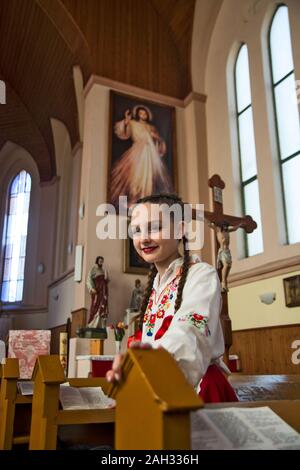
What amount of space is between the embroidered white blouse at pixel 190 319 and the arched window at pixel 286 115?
6184mm

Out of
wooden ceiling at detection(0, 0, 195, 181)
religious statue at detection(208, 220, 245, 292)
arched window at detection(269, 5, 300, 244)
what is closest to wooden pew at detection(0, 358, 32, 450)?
religious statue at detection(208, 220, 245, 292)

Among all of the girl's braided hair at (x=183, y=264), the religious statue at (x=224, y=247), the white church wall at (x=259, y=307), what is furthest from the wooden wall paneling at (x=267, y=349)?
the girl's braided hair at (x=183, y=264)

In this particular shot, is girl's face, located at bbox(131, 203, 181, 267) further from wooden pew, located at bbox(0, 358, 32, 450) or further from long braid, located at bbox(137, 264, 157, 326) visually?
wooden pew, located at bbox(0, 358, 32, 450)

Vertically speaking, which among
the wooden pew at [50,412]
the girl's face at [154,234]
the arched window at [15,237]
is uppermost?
Result: the arched window at [15,237]

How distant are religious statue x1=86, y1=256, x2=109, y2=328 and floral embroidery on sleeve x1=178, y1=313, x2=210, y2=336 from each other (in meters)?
6.79

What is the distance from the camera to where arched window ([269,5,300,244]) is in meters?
7.84

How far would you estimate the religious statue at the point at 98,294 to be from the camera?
8.29m

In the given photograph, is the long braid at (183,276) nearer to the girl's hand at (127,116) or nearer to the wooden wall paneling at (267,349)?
the wooden wall paneling at (267,349)

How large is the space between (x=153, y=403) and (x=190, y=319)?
617 mm

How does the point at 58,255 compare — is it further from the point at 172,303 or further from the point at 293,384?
the point at 172,303

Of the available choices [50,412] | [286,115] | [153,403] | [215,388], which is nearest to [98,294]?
[286,115]

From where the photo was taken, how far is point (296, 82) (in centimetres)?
793

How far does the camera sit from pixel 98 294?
27.6 feet

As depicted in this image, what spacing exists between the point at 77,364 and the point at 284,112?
19.7 feet
